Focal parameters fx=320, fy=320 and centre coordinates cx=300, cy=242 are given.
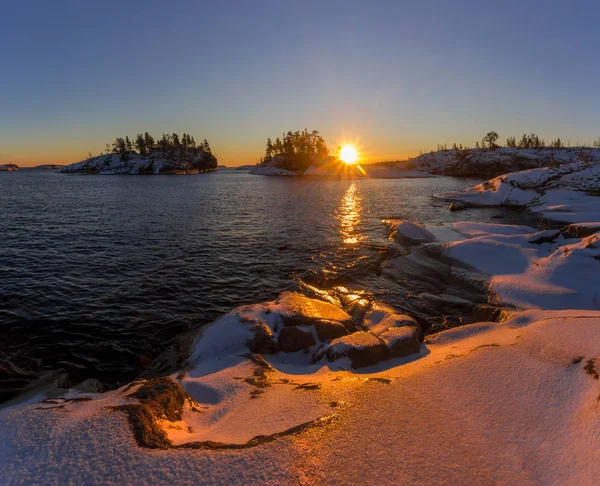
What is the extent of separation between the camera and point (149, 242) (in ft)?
86.3

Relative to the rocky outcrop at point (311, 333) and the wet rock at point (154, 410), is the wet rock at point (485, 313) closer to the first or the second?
the rocky outcrop at point (311, 333)

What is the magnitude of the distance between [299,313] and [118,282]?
11294 millimetres

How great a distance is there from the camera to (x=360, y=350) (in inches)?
380

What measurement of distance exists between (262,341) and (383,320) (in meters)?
4.69

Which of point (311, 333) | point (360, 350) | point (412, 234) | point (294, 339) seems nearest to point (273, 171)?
point (412, 234)

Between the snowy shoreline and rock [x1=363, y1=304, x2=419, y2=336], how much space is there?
96 mm

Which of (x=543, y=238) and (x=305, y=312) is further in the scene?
(x=543, y=238)

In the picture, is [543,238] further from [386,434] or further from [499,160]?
[499,160]

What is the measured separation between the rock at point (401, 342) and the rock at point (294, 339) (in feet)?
7.92

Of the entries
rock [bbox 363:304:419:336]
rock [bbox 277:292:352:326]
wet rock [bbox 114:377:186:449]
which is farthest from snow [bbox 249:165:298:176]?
wet rock [bbox 114:377:186:449]

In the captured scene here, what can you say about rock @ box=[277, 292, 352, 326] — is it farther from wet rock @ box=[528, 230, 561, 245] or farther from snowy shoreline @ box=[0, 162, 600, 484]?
wet rock @ box=[528, 230, 561, 245]

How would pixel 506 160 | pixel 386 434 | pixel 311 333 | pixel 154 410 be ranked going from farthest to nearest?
pixel 506 160, pixel 311 333, pixel 154 410, pixel 386 434

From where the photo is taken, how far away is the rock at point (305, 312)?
11703 mm

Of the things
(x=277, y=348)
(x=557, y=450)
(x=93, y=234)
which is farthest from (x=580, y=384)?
(x=93, y=234)
